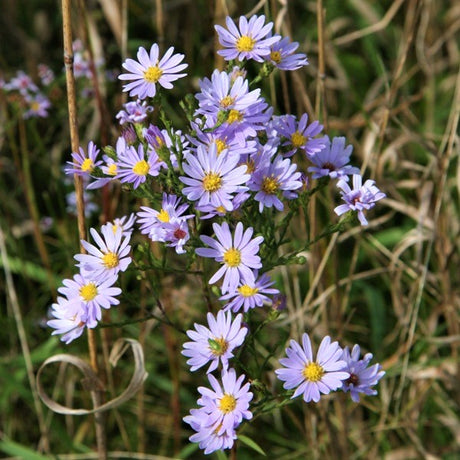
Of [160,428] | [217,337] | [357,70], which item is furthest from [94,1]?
[217,337]

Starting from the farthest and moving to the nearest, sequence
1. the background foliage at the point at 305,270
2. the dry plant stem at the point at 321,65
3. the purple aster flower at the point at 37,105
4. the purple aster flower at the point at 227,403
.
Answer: the purple aster flower at the point at 37,105, the background foliage at the point at 305,270, the dry plant stem at the point at 321,65, the purple aster flower at the point at 227,403

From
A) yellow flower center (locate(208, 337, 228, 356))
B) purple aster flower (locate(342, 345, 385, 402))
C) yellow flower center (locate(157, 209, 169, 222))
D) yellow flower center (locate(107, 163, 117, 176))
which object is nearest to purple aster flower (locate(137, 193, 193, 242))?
yellow flower center (locate(157, 209, 169, 222))

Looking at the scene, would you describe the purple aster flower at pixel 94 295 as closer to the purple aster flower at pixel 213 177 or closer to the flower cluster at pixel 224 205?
the flower cluster at pixel 224 205

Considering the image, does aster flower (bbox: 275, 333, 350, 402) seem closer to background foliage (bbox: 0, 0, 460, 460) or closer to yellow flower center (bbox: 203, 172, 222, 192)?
yellow flower center (bbox: 203, 172, 222, 192)

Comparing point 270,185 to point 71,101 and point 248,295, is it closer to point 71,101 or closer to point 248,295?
point 248,295

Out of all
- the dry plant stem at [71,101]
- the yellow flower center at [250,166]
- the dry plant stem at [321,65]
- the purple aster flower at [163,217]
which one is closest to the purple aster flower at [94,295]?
the purple aster flower at [163,217]

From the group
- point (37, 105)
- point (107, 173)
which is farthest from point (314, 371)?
point (37, 105)
